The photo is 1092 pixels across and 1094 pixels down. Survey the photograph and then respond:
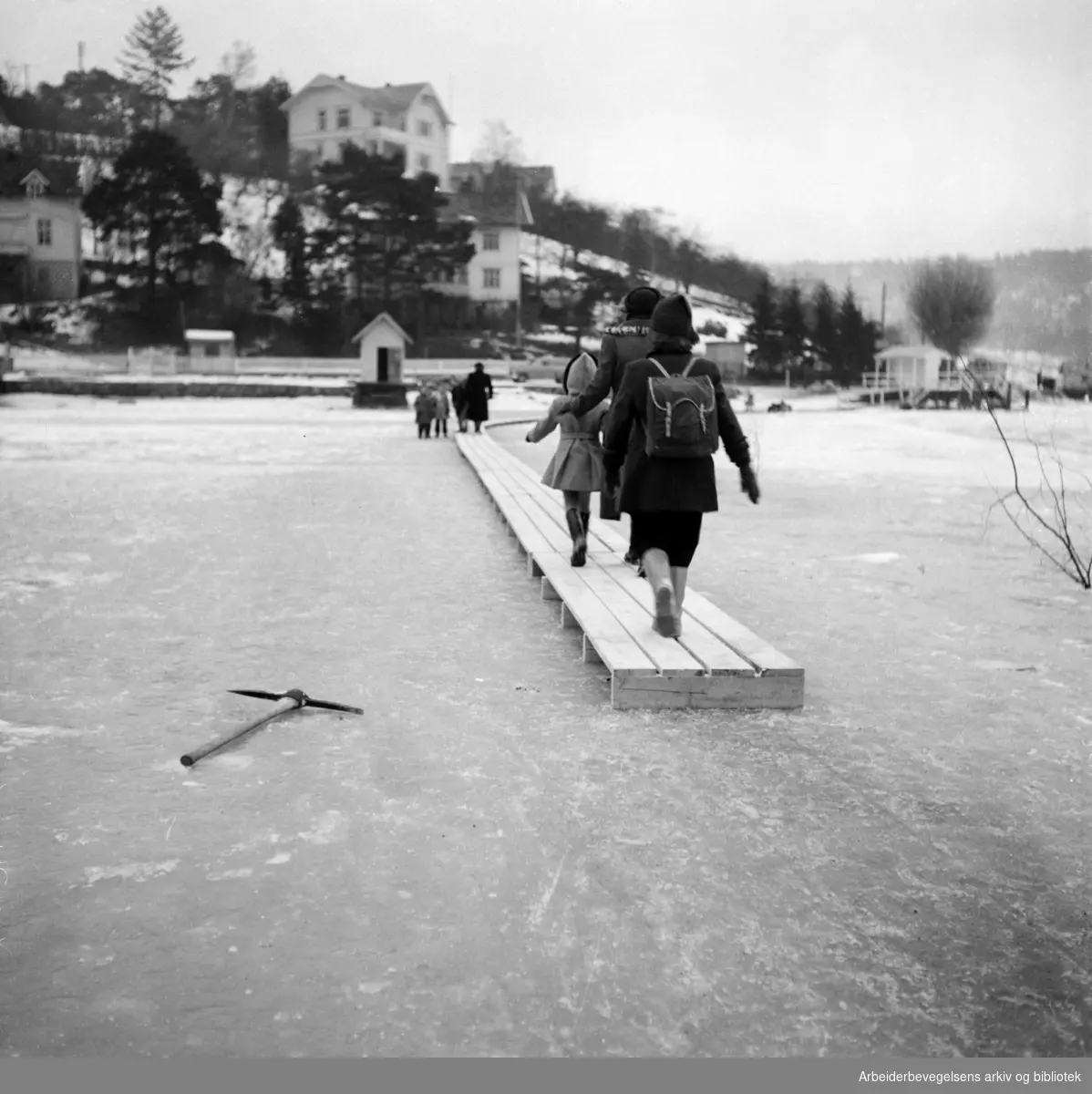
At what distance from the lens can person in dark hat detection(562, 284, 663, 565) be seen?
19.4 feet

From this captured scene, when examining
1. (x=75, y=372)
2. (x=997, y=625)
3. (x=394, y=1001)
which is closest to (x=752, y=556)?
(x=997, y=625)

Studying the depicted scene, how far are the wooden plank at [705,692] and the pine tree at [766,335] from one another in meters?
51.9

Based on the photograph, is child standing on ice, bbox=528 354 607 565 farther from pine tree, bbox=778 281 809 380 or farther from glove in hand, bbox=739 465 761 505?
pine tree, bbox=778 281 809 380

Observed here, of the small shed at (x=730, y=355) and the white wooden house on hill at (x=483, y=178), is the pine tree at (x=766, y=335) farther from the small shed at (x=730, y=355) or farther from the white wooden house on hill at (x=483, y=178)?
the white wooden house on hill at (x=483, y=178)

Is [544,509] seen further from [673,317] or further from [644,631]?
[673,317]

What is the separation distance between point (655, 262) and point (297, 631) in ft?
186

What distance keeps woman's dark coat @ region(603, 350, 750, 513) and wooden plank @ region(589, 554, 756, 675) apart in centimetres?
60

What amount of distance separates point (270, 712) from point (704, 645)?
1874 millimetres

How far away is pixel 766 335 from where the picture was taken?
183 feet

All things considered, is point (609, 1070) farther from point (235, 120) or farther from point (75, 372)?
point (235, 120)

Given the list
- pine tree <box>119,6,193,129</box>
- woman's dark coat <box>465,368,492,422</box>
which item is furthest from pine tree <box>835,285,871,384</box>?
pine tree <box>119,6,193,129</box>

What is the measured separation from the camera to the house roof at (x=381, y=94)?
182 ft

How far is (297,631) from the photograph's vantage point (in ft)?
21.4

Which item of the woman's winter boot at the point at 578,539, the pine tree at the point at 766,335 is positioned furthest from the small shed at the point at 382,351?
the woman's winter boot at the point at 578,539
